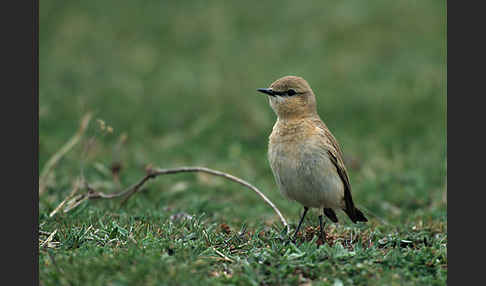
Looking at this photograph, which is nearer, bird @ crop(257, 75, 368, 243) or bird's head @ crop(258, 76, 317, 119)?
bird @ crop(257, 75, 368, 243)

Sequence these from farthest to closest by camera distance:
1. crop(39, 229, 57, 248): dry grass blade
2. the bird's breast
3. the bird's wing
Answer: the bird's wing
the bird's breast
crop(39, 229, 57, 248): dry grass blade

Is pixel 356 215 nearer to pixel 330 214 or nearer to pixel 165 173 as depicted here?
pixel 330 214

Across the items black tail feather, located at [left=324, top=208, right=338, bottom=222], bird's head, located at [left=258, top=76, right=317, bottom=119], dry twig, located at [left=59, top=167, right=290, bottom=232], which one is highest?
bird's head, located at [left=258, top=76, right=317, bottom=119]

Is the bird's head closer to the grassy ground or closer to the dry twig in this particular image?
the dry twig

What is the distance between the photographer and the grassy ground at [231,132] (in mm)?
4262

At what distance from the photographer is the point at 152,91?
1027 centimetres

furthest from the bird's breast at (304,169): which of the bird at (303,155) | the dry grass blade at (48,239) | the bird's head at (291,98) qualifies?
the dry grass blade at (48,239)

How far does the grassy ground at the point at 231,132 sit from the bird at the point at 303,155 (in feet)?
1.08

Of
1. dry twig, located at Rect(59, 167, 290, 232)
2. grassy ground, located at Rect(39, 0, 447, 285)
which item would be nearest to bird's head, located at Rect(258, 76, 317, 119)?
dry twig, located at Rect(59, 167, 290, 232)

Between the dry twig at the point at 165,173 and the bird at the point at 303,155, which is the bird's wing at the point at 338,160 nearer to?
the bird at the point at 303,155

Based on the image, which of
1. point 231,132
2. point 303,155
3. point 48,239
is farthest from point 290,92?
point 231,132

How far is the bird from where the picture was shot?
5078 millimetres

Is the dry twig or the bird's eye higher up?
the bird's eye

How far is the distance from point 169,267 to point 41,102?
237 inches
